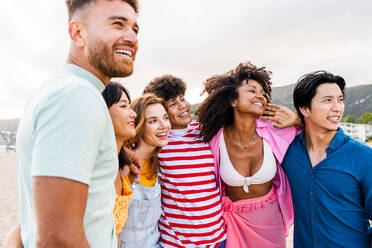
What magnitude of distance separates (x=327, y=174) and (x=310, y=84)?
42.1 inches

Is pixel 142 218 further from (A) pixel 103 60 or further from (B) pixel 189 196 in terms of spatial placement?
(A) pixel 103 60

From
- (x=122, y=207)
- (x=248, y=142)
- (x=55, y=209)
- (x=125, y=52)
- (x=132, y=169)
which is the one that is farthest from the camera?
(x=248, y=142)

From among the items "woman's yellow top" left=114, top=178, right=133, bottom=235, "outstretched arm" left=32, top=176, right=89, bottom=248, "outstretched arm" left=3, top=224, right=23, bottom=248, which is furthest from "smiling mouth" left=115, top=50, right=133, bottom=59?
"woman's yellow top" left=114, top=178, right=133, bottom=235

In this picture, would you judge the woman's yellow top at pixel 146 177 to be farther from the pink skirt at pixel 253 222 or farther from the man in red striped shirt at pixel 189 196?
the pink skirt at pixel 253 222

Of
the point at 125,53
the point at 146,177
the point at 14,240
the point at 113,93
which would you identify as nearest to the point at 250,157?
the point at 146,177

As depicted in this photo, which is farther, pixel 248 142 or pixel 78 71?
pixel 248 142

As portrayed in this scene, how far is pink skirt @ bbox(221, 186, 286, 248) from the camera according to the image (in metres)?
3.16

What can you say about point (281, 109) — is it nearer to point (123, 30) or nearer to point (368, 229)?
point (368, 229)

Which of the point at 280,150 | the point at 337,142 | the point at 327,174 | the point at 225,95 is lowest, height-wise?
the point at 327,174

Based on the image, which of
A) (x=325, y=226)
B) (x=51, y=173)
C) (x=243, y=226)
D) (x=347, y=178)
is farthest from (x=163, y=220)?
(x=51, y=173)

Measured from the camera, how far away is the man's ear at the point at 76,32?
135cm

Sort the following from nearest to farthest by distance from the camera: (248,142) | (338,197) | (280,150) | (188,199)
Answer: (338,197) → (188,199) → (280,150) → (248,142)

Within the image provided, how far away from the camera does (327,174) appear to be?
2570 millimetres

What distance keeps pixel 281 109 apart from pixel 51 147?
3083mm
